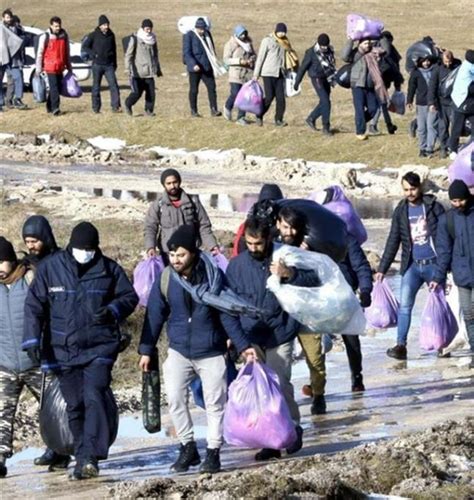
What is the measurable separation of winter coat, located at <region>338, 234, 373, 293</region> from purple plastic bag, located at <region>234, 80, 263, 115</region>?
1442 centimetres

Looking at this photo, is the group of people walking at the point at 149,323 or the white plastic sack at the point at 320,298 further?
the white plastic sack at the point at 320,298

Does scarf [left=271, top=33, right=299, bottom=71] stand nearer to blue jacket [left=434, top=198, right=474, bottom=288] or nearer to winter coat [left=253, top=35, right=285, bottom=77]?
winter coat [left=253, top=35, right=285, bottom=77]

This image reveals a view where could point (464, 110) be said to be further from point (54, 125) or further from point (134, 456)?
point (134, 456)

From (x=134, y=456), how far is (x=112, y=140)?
1787 centimetres

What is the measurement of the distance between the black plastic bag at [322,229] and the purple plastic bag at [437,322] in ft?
6.35

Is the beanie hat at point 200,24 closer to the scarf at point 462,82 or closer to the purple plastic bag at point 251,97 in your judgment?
the purple plastic bag at point 251,97

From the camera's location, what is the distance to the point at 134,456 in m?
10.7

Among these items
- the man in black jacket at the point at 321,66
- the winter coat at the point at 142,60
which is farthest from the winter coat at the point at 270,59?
the winter coat at the point at 142,60

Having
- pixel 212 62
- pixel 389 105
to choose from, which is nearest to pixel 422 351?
pixel 389 105

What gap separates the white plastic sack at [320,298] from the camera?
34.0ft

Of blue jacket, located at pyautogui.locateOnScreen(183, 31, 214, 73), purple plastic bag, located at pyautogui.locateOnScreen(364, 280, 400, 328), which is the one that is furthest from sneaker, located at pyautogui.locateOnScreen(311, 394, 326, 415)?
blue jacket, located at pyautogui.locateOnScreen(183, 31, 214, 73)

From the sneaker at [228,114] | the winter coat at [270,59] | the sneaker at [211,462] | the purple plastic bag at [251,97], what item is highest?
the winter coat at [270,59]

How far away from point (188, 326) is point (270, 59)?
1660cm

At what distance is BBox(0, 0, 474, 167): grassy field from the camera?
26156 millimetres
